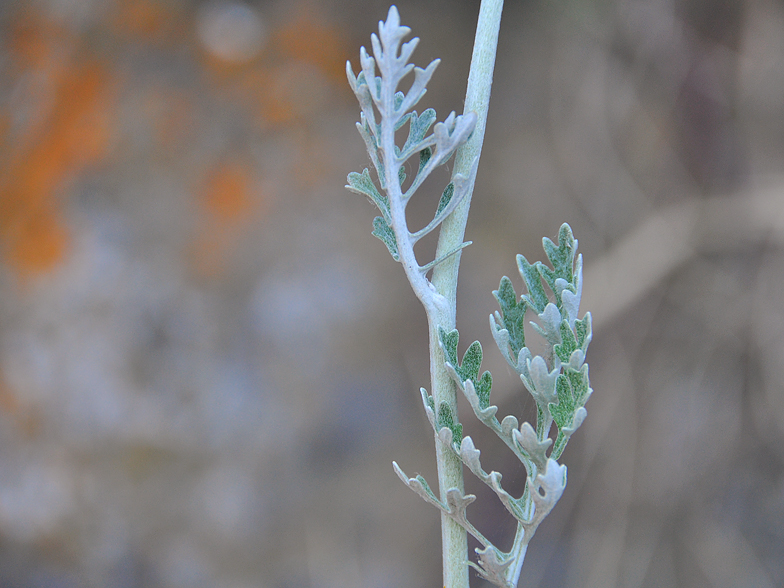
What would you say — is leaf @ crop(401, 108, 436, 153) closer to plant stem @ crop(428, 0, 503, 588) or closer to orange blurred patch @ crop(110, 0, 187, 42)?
plant stem @ crop(428, 0, 503, 588)

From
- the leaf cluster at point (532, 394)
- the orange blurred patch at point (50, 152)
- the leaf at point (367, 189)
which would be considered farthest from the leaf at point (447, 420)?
the orange blurred patch at point (50, 152)

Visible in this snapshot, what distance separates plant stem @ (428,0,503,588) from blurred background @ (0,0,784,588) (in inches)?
30.0

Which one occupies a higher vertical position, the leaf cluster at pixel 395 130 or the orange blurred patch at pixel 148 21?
the orange blurred patch at pixel 148 21

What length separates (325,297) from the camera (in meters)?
1.17

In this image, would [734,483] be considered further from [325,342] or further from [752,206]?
[325,342]

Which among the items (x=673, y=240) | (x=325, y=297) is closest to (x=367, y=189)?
(x=325, y=297)

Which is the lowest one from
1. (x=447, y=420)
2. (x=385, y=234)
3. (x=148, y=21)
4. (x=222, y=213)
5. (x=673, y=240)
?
(x=447, y=420)

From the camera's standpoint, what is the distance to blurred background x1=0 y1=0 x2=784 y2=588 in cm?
109

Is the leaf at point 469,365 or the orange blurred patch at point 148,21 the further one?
the orange blurred patch at point 148,21

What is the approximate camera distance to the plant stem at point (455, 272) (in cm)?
34

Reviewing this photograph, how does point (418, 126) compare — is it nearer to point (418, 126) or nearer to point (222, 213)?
point (418, 126)

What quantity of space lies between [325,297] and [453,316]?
847 mm

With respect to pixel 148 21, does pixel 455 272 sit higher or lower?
lower

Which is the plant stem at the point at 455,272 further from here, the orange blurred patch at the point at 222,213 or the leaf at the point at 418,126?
the orange blurred patch at the point at 222,213
